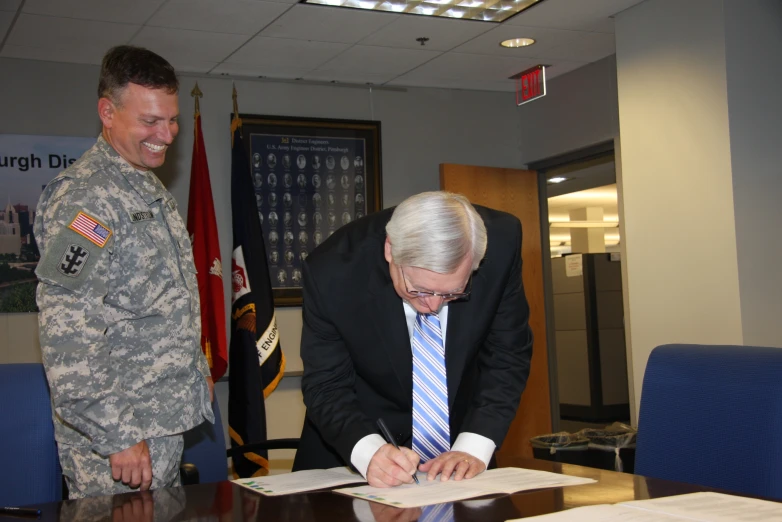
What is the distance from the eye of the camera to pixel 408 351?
1.98 meters

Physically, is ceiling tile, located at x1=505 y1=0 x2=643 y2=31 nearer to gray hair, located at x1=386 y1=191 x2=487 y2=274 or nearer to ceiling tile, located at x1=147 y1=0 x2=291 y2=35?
ceiling tile, located at x1=147 y1=0 x2=291 y2=35

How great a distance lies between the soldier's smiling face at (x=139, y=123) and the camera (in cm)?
219

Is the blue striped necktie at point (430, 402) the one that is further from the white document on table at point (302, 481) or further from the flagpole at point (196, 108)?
the flagpole at point (196, 108)

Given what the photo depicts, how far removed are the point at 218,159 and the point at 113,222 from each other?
3.46 metres

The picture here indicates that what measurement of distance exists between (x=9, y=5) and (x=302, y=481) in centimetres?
333

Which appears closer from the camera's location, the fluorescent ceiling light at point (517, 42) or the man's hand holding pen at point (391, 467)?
the man's hand holding pen at point (391, 467)

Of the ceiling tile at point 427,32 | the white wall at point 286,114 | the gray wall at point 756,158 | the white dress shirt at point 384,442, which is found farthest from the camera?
the white wall at point 286,114

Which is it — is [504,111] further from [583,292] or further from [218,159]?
[583,292]

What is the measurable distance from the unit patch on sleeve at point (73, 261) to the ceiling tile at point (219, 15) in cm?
249

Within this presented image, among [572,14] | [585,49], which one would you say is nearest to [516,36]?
[572,14]

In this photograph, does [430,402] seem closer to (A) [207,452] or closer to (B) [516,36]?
(A) [207,452]

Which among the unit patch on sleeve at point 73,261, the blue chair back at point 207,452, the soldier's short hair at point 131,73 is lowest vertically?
the blue chair back at point 207,452

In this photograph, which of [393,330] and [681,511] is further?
[393,330]

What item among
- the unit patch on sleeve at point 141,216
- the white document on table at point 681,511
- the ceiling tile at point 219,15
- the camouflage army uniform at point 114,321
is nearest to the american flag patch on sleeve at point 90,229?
the camouflage army uniform at point 114,321
